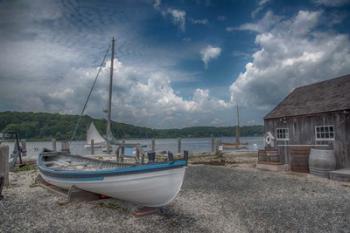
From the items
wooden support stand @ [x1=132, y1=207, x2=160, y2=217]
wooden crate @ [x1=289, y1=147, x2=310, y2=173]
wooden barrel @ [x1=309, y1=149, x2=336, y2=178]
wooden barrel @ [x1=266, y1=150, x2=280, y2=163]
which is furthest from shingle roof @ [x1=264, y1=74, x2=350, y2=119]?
wooden support stand @ [x1=132, y1=207, x2=160, y2=217]

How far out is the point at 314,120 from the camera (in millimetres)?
14812

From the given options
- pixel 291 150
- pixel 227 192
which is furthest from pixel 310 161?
pixel 227 192

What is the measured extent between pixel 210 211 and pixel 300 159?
8779 mm

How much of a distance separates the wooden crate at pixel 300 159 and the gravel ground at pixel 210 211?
2.76m

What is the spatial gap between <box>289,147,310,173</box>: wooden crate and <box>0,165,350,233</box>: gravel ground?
2756 mm

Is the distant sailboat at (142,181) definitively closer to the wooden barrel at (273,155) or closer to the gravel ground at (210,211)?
the gravel ground at (210,211)

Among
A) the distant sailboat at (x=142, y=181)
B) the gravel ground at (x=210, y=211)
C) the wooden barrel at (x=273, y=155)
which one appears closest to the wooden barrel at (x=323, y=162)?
the gravel ground at (x=210, y=211)

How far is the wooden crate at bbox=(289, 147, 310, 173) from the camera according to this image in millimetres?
13852

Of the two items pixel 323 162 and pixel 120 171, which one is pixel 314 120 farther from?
pixel 120 171

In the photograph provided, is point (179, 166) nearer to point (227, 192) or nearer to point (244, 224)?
point (244, 224)

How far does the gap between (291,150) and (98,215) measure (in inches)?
449

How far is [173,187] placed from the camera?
6688 millimetres

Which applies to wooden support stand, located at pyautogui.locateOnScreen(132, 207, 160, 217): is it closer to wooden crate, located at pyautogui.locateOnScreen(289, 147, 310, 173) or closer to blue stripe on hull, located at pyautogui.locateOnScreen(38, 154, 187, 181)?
blue stripe on hull, located at pyautogui.locateOnScreen(38, 154, 187, 181)

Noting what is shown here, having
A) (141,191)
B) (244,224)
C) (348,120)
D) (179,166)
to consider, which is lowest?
(244,224)
